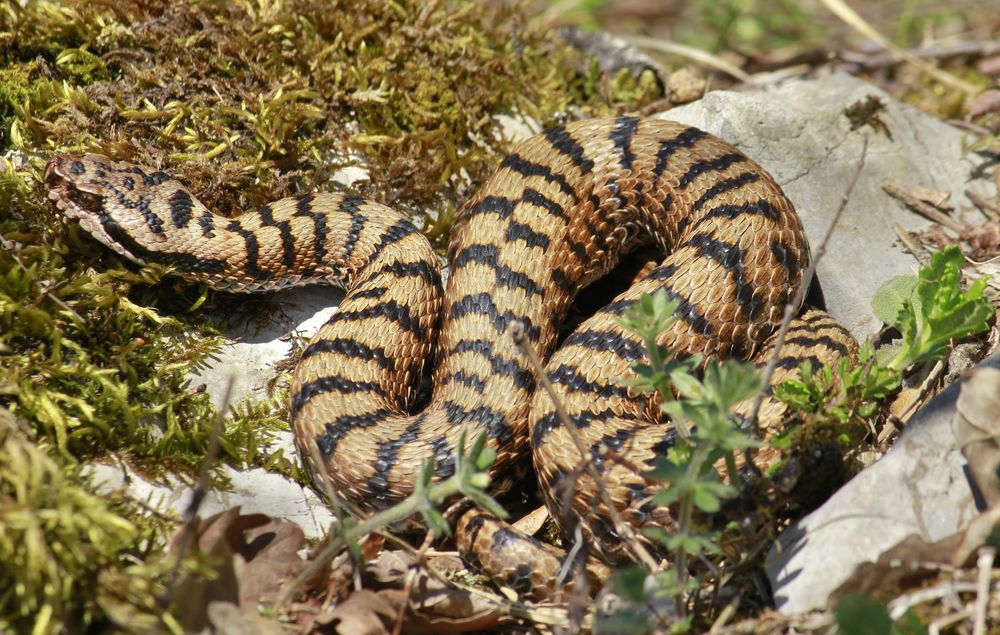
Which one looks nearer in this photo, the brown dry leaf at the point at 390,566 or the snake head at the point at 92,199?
the brown dry leaf at the point at 390,566

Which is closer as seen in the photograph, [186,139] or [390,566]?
[390,566]

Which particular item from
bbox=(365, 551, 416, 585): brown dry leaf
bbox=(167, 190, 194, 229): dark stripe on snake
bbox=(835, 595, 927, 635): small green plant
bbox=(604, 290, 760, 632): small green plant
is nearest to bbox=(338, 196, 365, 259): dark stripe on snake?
bbox=(167, 190, 194, 229): dark stripe on snake

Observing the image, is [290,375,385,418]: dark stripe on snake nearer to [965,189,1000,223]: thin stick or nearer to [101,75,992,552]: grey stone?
[101,75,992,552]: grey stone

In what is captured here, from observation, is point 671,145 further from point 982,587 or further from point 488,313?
point 982,587

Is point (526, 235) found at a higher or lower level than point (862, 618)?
higher

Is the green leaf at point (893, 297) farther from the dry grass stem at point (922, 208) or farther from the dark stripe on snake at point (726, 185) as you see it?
the dry grass stem at point (922, 208)

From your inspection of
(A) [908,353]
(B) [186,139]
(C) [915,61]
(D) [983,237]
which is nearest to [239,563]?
(B) [186,139]

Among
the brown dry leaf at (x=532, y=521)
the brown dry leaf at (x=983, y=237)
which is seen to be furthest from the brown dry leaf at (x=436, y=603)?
the brown dry leaf at (x=983, y=237)
